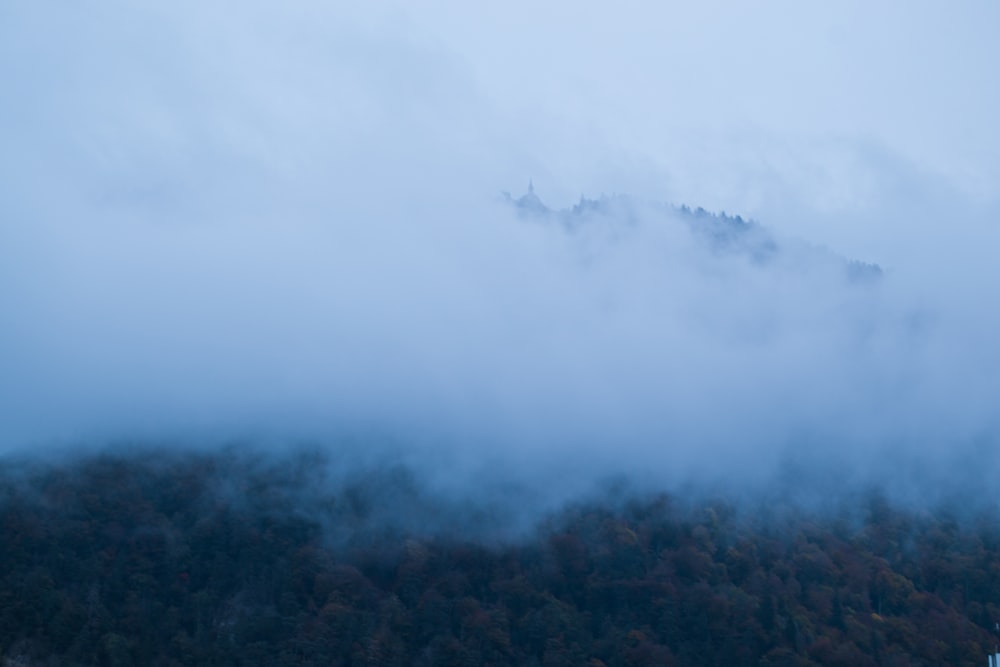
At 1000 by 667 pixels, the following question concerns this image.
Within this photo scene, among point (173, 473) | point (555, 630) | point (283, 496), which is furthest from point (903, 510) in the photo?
point (173, 473)

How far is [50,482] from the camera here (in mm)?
71562

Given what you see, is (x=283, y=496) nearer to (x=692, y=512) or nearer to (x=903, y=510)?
(x=692, y=512)

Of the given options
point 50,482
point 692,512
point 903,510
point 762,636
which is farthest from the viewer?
point 903,510

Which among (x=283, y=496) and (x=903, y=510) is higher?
(x=903, y=510)

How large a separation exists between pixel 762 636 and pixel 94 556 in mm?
43429

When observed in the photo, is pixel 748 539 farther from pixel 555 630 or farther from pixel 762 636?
pixel 555 630

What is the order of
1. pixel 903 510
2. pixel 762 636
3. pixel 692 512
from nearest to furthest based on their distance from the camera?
pixel 762 636 < pixel 692 512 < pixel 903 510

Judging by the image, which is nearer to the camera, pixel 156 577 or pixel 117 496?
pixel 156 577

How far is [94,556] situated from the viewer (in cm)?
6619

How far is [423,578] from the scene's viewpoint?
69.1 m

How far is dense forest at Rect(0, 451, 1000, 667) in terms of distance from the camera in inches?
2466

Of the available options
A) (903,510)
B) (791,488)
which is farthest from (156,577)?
(903,510)

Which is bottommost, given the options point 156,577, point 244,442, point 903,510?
point 156,577

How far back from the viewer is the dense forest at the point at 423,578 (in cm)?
6262
